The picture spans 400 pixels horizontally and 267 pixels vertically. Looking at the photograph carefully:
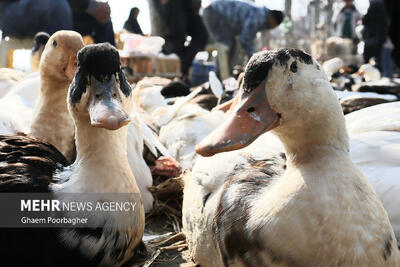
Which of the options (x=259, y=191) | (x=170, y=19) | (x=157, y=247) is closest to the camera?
(x=259, y=191)

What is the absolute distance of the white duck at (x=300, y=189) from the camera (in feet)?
3.77

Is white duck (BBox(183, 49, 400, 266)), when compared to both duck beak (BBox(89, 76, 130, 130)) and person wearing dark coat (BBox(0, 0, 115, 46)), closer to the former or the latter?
duck beak (BBox(89, 76, 130, 130))

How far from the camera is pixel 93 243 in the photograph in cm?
150

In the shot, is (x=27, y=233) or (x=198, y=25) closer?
(x=27, y=233)

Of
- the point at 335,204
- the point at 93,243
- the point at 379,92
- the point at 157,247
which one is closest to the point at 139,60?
the point at 379,92

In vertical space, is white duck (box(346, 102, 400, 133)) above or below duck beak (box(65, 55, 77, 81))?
below

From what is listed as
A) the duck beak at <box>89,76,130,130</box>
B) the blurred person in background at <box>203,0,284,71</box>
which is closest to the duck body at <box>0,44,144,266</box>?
the duck beak at <box>89,76,130,130</box>

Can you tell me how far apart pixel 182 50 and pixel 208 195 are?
20.3ft

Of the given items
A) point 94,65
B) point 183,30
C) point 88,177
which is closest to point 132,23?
point 183,30

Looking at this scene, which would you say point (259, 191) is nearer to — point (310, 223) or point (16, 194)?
point (310, 223)

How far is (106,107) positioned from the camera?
4.74 feet

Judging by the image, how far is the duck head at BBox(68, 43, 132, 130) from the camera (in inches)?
60.0

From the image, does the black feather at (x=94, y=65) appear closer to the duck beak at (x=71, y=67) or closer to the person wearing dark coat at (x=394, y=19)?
the duck beak at (x=71, y=67)

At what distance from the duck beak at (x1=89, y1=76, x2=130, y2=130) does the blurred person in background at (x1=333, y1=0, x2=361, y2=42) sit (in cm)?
1076
